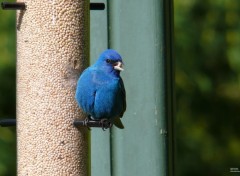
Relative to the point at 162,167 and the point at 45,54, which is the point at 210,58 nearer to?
the point at 162,167

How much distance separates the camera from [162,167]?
4.62m

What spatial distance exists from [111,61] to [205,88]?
9.56 feet

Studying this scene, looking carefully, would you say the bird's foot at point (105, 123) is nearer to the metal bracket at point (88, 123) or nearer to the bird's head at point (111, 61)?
the metal bracket at point (88, 123)

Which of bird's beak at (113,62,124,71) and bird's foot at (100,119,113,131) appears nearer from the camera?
bird's foot at (100,119,113,131)

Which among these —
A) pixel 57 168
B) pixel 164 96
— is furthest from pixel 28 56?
pixel 164 96

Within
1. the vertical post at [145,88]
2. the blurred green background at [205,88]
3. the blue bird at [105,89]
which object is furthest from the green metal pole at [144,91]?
the blurred green background at [205,88]

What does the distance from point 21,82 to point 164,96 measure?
81cm

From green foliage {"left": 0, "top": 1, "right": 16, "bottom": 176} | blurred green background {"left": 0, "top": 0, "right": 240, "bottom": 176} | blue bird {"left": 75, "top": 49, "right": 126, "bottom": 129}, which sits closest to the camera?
blue bird {"left": 75, "top": 49, "right": 126, "bottom": 129}

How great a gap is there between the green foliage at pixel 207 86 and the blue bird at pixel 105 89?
2.50 metres

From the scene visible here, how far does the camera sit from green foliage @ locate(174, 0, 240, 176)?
6.98 meters

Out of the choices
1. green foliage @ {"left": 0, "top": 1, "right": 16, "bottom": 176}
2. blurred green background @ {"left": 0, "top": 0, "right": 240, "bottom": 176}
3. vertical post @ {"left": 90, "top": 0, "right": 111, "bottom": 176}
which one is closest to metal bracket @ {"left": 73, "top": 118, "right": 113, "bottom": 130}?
vertical post @ {"left": 90, "top": 0, "right": 111, "bottom": 176}

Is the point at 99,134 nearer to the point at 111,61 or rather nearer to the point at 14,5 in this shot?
the point at 111,61

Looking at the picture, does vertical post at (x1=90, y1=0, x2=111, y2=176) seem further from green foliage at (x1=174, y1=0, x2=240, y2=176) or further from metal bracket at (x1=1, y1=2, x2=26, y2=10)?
green foliage at (x1=174, y1=0, x2=240, y2=176)

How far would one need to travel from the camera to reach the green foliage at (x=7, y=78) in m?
6.45
